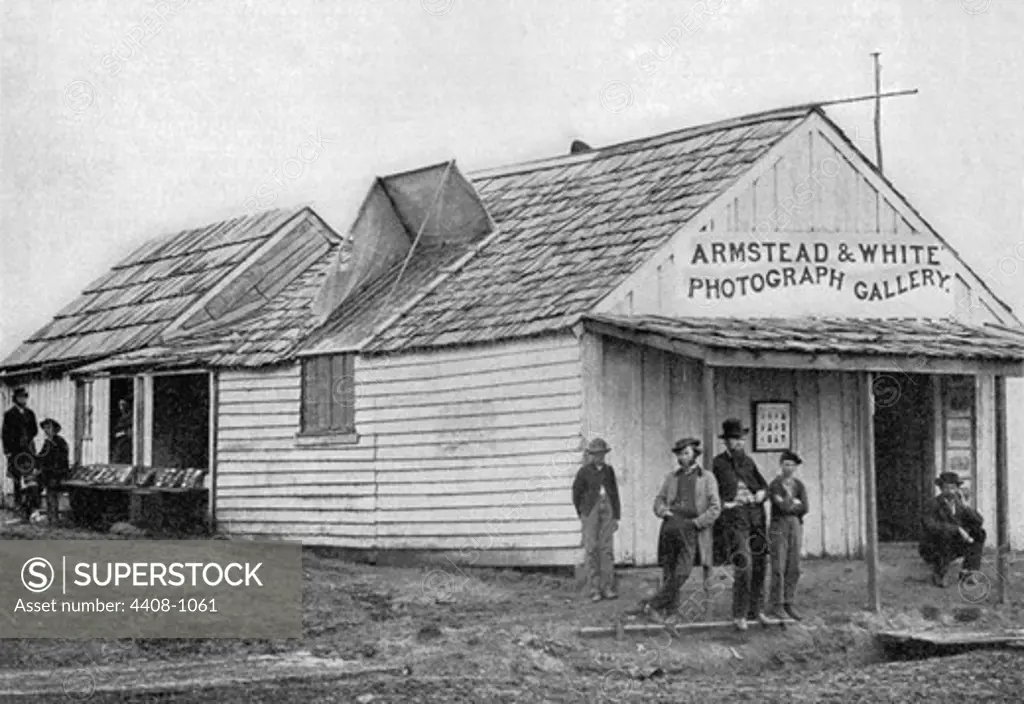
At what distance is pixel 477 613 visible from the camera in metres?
17.9

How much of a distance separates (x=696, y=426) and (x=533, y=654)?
522 centimetres

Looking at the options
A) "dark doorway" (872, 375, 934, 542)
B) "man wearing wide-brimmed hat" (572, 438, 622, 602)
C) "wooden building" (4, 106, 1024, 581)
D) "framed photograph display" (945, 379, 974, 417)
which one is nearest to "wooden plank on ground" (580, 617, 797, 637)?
"man wearing wide-brimmed hat" (572, 438, 622, 602)

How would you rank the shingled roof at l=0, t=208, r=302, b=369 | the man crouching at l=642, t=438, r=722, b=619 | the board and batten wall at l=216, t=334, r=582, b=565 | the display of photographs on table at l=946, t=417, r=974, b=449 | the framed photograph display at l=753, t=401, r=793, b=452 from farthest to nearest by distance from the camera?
the shingled roof at l=0, t=208, r=302, b=369 < the display of photographs on table at l=946, t=417, r=974, b=449 < the framed photograph display at l=753, t=401, r=793, b=452 < the board and batten wall at l=216, t=334, r=582, b=565 < the man crouching at l=642, t=438, r=722, b=619

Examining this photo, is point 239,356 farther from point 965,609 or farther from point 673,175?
point 965,609

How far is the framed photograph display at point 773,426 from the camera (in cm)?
2058

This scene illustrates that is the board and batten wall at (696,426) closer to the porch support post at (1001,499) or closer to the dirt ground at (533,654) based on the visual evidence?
the dirt ground at (533,654)

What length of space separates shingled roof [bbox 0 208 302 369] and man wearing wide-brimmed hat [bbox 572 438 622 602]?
11522 millimetres

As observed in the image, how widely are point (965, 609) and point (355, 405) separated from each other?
801 cm

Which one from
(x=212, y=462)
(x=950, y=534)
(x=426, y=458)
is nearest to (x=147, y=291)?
(x=212, y=462)

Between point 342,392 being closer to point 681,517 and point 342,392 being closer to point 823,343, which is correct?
point 823,343

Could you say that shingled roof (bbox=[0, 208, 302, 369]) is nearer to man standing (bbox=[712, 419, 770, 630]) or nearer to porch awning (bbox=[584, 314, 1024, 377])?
porch awning (bbox=[584, 314, 1024, 377])

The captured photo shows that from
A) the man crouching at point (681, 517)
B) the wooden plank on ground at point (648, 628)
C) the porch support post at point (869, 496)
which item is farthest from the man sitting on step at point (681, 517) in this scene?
the porch support post at point (869, 496)

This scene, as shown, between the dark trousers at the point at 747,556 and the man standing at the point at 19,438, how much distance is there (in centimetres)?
1307

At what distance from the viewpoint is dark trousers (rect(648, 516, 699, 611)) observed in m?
16.8
